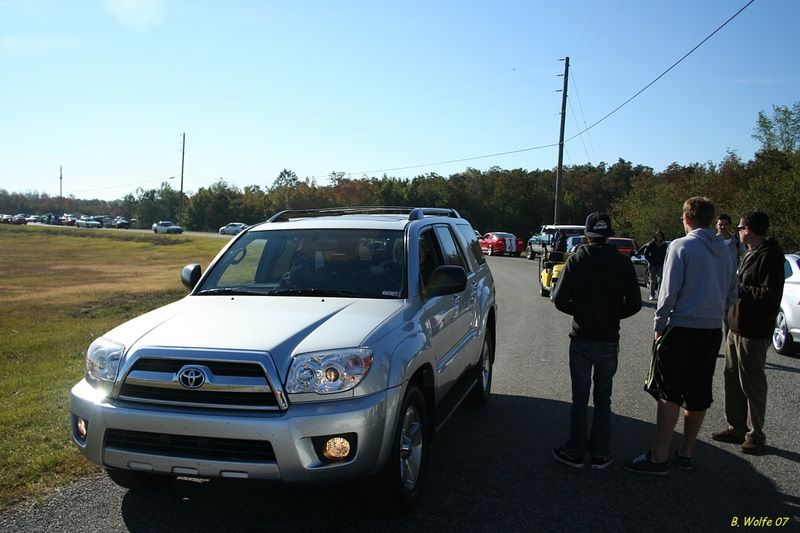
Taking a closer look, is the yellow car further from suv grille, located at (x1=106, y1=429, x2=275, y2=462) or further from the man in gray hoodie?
suv grille, located at (x1=106, y1=429, x2=275, y2=462)

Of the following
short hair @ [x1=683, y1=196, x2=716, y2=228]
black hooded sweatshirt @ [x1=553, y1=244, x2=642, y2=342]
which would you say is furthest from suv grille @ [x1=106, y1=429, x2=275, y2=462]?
short hair @ [x1=683, y1=196, x2=716, y2=228]

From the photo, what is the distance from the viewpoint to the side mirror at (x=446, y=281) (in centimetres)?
470

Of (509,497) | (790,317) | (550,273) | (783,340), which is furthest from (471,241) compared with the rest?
(550,273)

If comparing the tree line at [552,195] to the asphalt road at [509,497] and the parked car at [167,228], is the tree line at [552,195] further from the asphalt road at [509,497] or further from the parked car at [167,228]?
the asphalt road at [509,497]

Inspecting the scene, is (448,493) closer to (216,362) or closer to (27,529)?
(216,362)

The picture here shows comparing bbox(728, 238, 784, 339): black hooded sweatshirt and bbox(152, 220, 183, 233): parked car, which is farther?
bbox(152, 220, 183, 233): parked car

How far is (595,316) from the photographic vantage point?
494cm

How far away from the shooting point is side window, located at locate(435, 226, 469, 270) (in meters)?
5.85

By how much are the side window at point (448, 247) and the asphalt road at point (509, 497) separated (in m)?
1.51

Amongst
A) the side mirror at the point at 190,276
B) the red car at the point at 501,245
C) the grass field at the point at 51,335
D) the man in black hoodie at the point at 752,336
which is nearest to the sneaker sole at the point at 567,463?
the man in black hoodie at the point at 752,336

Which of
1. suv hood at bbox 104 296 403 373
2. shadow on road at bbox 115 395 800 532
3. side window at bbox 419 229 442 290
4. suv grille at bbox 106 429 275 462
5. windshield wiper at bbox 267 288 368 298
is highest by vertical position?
side window at bbox 419 229 442 290

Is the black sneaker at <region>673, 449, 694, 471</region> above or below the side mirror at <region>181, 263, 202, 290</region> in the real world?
below

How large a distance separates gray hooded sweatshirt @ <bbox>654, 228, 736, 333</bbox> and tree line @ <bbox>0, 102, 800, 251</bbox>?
25.4m

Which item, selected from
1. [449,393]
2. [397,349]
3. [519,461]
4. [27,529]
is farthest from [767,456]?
[27,529]
